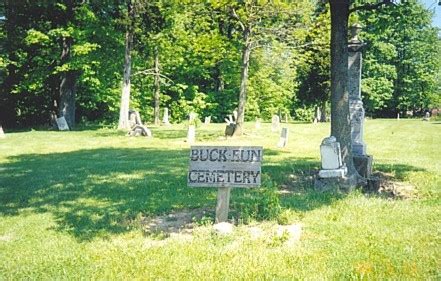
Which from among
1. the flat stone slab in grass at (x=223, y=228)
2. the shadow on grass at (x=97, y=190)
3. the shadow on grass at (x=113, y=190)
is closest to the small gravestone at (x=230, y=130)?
the shadow on grass at (x=97, y=190)

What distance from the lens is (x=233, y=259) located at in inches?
211

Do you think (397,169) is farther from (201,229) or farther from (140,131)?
(140,131)

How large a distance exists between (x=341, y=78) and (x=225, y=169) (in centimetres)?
396

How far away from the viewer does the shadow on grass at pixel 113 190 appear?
776 cm

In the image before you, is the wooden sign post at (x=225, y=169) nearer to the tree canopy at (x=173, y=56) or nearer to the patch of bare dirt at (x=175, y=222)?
the patch of bare dirt at (x=175, y=222)

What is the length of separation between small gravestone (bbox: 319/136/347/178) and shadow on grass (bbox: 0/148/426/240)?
52 cm

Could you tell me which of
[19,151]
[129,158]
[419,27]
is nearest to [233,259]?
[129,158]

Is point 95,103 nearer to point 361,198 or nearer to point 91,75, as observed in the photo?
point 91,75

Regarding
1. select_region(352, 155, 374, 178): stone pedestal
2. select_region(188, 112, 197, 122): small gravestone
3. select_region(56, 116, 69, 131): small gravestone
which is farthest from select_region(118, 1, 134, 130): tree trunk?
select_region(352, 155, 374, 178): stone pedestal

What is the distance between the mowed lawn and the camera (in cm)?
509

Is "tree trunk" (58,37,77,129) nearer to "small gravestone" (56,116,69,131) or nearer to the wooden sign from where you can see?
"small gravestone" (56,116,69,131)

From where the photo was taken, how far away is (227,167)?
680cm

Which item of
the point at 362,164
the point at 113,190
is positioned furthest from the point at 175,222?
the point at 362,164

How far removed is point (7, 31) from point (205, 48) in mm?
14775
